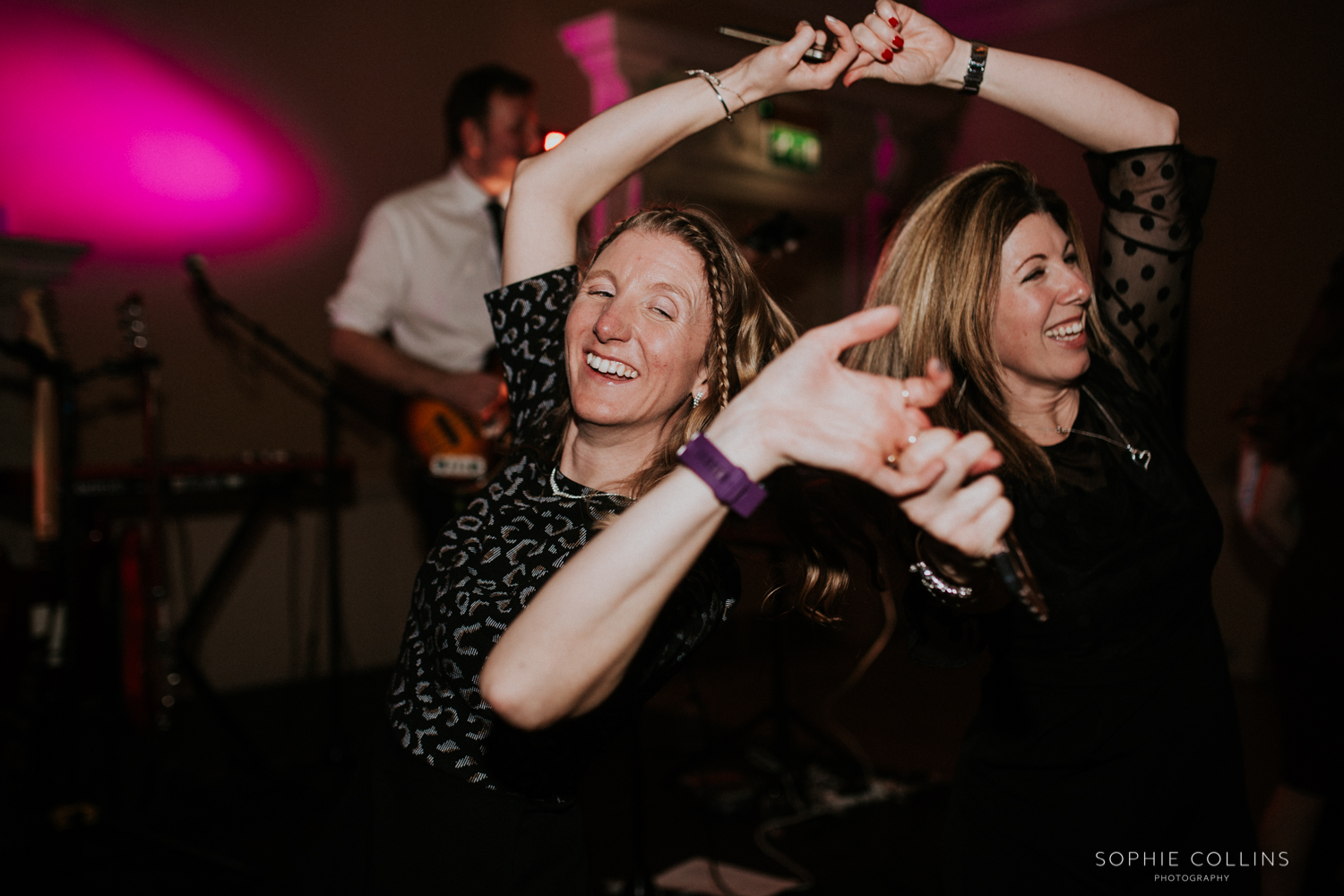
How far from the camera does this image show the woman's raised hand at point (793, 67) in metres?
1.16

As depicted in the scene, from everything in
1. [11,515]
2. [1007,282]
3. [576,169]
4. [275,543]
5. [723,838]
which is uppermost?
[576,169]

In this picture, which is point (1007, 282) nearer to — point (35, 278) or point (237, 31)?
point (35, 278)

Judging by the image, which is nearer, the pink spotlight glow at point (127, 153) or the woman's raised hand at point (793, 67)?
the woman's raised hand at point (793, 67)

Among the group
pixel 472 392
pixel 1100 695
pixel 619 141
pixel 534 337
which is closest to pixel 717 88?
pixel 619 141

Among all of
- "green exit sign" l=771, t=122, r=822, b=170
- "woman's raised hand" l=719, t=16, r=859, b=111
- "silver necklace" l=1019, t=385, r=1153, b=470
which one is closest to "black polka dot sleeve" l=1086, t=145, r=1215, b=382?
"silver necklace" l=1019, t=385, r=1153, b=470

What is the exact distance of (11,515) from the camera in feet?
11.8

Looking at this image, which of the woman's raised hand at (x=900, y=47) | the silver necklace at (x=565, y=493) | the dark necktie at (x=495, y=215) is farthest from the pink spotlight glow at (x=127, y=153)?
the woman's raised hand at (x=900, y=47)

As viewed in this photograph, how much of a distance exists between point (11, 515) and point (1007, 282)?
12.4ft

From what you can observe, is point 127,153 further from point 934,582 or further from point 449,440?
point 934,582

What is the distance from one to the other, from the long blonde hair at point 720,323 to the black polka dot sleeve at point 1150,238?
20.1 inches

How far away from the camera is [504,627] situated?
3.51 feet

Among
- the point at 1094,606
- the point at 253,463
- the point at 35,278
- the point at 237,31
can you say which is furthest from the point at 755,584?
the point at 237,31

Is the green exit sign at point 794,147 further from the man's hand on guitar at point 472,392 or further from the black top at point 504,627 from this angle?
the black top at point 504,627

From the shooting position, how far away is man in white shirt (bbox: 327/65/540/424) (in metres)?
3.21
